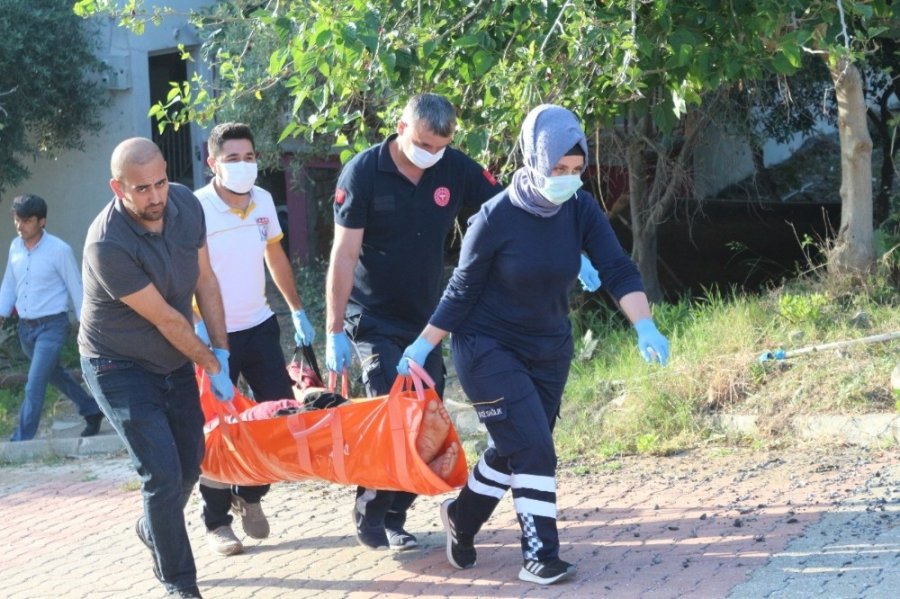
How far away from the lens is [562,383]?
4.96m

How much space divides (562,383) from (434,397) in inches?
20.8

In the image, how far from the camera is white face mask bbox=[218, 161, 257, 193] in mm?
5656

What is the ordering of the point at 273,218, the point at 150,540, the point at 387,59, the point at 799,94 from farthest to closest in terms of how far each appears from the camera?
the point at 799,94 < the point at 387,59 < the point at 273,218 < the point at 150,540

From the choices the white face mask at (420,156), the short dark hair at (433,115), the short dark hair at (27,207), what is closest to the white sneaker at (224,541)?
the white face mask at (420,156)

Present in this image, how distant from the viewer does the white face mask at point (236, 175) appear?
18.6 ft

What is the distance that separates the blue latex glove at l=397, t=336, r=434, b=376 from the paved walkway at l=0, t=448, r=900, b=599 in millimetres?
920

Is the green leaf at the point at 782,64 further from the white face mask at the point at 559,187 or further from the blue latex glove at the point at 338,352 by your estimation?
the blue latex glove at the point at 338,352

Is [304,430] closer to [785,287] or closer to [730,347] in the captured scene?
[730,347]

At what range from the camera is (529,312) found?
15.6ft

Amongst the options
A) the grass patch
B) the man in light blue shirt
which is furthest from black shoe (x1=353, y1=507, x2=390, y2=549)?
the man in light blue shirt

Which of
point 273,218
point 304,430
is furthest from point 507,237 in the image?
point 273,218

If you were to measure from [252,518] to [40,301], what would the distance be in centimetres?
393

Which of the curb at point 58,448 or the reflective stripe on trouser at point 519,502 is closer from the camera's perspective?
the reflective stripe on trouser at point 519,502

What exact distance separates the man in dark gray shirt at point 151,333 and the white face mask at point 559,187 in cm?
144
